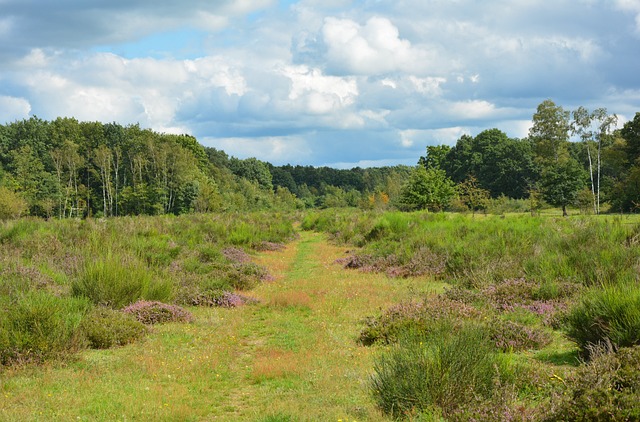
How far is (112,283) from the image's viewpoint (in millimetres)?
12797

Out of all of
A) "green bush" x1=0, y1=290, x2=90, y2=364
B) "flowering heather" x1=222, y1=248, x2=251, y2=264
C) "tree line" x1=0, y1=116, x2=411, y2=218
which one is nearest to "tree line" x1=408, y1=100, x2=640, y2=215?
"tree line" x1=0, y1=116, x2=411, y2=218

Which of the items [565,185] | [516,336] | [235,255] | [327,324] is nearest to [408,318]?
[516,336]

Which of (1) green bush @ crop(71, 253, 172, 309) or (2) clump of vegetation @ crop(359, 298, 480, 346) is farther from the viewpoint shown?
(1) green bush @ crop(71, 253, 172, 309)

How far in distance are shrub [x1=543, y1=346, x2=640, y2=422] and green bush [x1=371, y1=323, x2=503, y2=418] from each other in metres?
0.91

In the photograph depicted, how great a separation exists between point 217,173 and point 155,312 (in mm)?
98637

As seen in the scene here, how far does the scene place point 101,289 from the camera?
41.0ft

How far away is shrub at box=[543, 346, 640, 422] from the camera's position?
4.49 m

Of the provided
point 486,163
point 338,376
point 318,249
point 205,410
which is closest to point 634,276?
point 338,376

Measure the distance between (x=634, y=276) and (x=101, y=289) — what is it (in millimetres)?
12550

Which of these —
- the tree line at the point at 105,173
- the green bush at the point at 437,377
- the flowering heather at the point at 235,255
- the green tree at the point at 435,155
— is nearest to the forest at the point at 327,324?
the green bush at the point at 437,377

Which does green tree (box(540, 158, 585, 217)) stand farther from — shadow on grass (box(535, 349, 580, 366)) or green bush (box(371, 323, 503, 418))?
green bush (box(371, 323, 503, 418))

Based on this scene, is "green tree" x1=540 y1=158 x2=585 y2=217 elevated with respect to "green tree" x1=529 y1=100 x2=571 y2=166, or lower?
lower

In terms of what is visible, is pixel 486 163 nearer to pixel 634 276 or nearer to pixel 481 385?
pixel 634 276

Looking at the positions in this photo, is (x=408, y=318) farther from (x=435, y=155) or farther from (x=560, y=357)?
(x=435, y=155)
